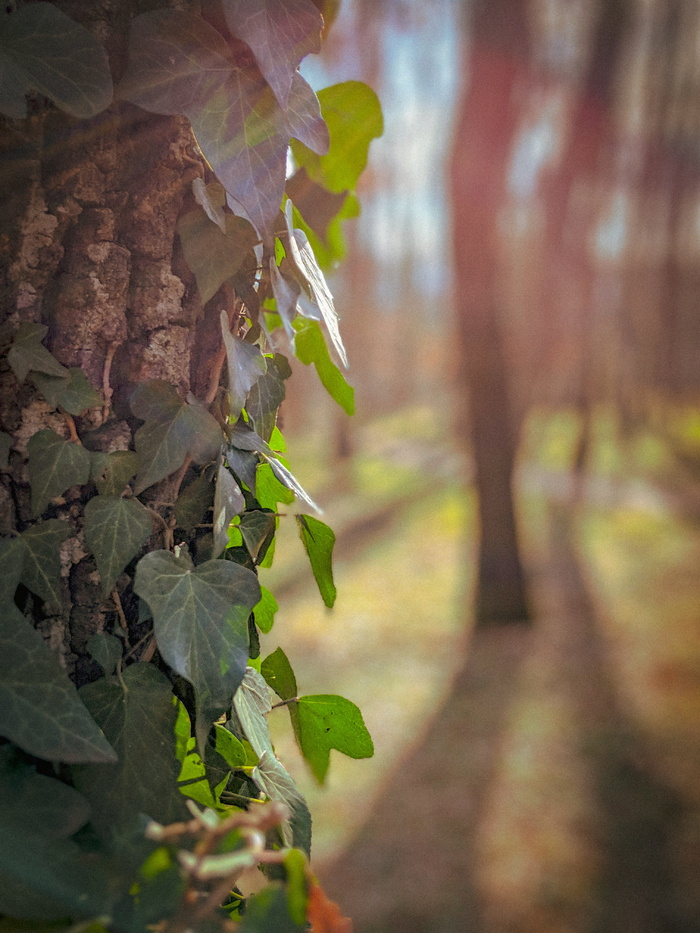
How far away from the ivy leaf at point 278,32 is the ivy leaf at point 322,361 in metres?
0.27

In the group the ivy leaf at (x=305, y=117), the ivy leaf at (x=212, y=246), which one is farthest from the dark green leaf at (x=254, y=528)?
the ivy leaf at (x=305, y=117)

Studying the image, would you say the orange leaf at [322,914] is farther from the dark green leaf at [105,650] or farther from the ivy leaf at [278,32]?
the ivy leaf at [278,32]

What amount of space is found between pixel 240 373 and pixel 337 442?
1265 cm

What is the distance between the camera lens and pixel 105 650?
58 cm

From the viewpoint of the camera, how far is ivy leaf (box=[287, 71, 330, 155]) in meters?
0.61

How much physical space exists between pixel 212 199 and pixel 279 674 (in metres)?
0.54

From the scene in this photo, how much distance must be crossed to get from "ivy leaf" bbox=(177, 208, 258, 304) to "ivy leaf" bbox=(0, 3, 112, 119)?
12cm

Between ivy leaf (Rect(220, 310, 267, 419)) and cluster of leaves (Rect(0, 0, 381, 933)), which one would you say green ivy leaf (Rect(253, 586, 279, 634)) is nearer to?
cluster of leaves (Rect(0, 0, 381, 933))

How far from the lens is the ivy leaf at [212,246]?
594 millimetres

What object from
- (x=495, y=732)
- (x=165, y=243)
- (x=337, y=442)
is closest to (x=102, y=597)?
(x=165, y=243)

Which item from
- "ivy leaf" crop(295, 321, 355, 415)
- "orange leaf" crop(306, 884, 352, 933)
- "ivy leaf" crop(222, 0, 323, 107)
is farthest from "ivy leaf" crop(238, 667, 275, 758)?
"ivy leaf" crop(222, 0, 323, 107)

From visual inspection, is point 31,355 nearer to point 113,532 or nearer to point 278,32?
point 113,532

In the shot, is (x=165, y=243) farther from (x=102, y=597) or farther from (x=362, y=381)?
(x=362, y=381)

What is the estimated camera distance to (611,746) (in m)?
3.68
